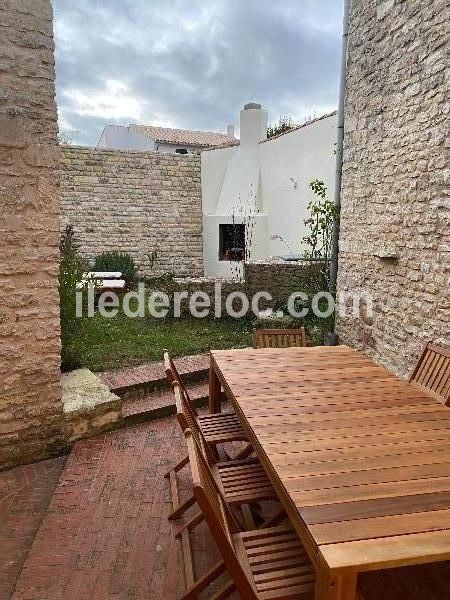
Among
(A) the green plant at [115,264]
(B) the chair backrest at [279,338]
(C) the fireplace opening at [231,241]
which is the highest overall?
(C) the fireplace opening at [231,241]

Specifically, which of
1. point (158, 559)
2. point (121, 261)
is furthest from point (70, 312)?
point (121, 261)

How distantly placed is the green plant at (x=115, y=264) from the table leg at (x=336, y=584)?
943 cm

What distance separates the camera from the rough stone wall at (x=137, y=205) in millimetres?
10516

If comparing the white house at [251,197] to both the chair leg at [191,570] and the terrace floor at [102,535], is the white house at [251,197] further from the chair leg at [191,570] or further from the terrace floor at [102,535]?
the chair leg at [191,570]

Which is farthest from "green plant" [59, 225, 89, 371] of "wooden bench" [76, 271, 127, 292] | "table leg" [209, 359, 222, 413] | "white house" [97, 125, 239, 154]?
"white house" [97, 125, 239, 154]

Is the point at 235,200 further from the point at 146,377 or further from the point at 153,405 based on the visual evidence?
the point at 153,405

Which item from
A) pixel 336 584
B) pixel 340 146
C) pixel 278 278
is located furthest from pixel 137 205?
pixel 336 584

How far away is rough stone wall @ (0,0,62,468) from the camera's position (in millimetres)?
2979

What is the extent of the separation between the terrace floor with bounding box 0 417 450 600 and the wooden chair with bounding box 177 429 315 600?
0.39 metres

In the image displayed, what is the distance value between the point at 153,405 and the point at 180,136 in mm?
17027

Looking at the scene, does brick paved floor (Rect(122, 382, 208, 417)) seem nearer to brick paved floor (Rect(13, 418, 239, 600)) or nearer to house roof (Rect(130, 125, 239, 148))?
brick paved floor (Rect(13, 418, 239, 600))

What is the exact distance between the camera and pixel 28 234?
313 cm

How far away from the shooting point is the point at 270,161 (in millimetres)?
10547

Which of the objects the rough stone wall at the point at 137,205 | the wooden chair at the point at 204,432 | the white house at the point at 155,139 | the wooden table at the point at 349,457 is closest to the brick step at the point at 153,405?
the wooden chair at the point at 204,432
